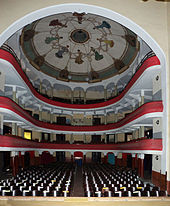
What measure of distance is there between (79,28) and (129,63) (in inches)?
349

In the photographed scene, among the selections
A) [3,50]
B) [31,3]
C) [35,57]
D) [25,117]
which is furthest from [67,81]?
[31,3]

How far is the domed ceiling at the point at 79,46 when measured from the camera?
26.4 metres

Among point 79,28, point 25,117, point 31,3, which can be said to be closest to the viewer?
point 31,3

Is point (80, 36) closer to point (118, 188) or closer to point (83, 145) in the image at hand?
point (83, 145)

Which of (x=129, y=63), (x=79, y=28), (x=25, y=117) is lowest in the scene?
(x=25, y=117)

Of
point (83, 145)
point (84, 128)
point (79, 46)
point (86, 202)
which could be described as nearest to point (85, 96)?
point (84, 128)

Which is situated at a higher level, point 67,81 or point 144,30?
point 67,81

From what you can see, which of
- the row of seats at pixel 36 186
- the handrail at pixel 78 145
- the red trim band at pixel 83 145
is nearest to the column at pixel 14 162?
the handrail at pixel 78 145

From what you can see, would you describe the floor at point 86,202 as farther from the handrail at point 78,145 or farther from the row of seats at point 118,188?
the handrail at point 78,145

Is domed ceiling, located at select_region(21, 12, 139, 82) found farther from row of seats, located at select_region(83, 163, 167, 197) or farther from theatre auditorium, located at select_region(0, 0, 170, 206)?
row of seats, located at select_region(83, 163, 167, 197)

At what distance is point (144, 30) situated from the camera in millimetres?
9180

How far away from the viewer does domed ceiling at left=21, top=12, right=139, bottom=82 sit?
26.4 meters

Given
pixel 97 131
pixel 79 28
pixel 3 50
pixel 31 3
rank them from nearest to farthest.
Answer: pixel 31 3
pixel 3 50
pixel 79 28
pixel 97 131

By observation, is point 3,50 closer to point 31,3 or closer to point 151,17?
point 31,3
